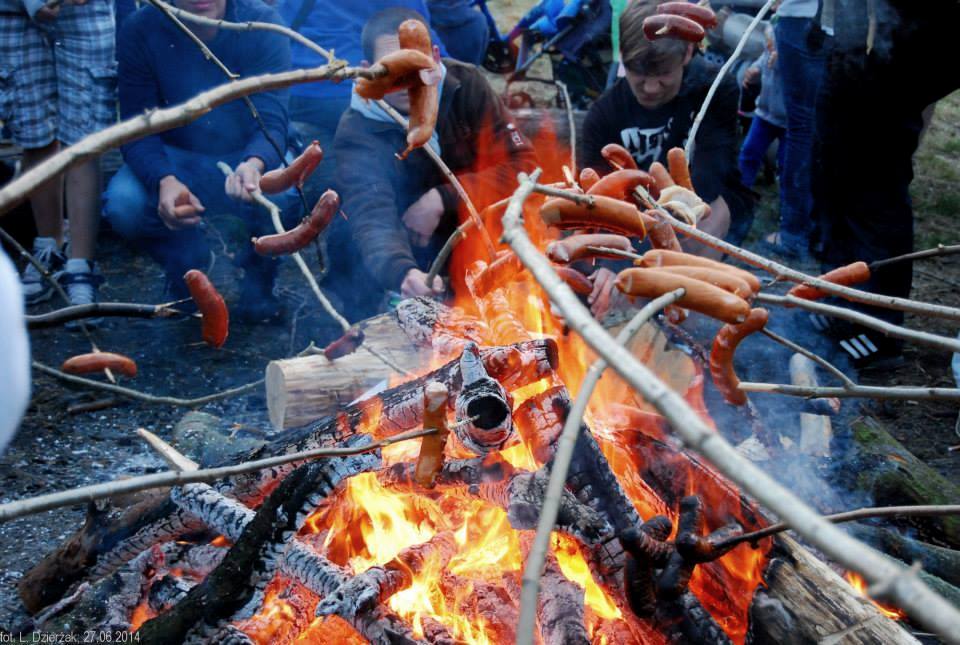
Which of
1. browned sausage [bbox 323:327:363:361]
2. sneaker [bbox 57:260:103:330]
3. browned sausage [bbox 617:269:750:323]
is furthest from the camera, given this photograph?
sneaker [bbox 57:260:103:330]

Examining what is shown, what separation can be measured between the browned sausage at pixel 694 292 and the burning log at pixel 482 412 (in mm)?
931

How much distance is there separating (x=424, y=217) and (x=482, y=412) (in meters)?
2.78

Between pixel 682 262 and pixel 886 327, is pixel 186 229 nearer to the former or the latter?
pixel 682 262

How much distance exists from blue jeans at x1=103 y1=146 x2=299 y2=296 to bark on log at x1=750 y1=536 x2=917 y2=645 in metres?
3.85

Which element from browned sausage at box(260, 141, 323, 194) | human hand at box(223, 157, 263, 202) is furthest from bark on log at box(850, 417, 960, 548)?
human hand at box(223, 157, 263, 202)

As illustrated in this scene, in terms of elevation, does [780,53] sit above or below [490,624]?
above

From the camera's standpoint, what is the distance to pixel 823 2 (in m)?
5.23

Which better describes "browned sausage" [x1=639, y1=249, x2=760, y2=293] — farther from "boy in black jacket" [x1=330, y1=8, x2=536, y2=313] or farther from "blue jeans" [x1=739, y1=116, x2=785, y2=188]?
"blue jeans" [x1=739, y1=116, x2=785, y2=188]

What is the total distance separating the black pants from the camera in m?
4.22

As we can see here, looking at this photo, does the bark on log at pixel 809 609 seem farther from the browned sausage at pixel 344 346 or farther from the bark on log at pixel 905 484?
the browned sausage at pixel 344 346

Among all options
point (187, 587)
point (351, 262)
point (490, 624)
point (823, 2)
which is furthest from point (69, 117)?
point (823, 2)

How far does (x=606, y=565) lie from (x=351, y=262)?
10.9 ft

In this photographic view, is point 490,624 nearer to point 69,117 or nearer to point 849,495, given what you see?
point 849,495

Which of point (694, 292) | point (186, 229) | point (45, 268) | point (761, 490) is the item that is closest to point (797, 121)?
point (186, 229)
